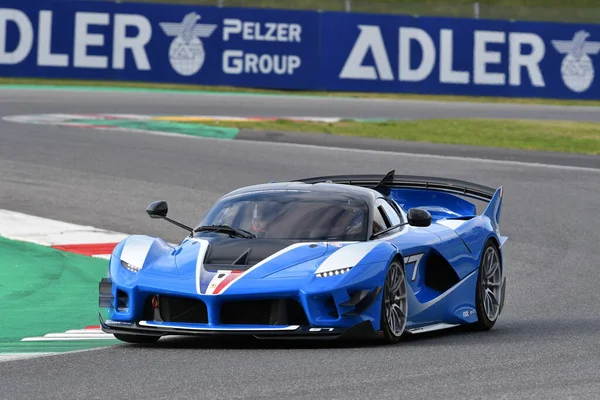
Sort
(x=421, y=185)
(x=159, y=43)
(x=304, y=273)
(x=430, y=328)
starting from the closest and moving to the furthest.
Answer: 1. (x=304, y=273)
2. (x=430, y=328)
3. (x=421, y=185)
4. (x=159, y=43)

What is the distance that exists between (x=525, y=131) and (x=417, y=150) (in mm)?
4922

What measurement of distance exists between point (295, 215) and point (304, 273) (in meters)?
1.02

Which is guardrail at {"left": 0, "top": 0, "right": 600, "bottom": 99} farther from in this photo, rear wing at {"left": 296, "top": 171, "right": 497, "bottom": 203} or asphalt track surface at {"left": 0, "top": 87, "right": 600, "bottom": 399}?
rear wing at {"left": 296, "top": 171, "right": 497, "bottom": 203}

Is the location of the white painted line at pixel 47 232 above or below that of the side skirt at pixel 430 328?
above

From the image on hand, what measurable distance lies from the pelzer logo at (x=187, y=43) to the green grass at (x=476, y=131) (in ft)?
24.6

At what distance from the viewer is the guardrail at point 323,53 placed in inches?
1302

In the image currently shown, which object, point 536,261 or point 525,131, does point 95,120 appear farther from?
point 536,261

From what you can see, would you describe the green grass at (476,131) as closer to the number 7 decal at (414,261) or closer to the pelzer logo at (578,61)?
the pelzer logo at (578,61)

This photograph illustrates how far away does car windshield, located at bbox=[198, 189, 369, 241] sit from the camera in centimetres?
899

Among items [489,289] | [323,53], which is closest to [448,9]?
[323,53]

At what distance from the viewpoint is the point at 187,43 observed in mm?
33750

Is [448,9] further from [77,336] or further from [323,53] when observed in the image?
[77,336]

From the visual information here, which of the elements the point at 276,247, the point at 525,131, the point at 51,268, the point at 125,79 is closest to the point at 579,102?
the point at 525,131

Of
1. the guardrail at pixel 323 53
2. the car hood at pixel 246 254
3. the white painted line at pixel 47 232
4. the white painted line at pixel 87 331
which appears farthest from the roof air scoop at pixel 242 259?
the guardrail at pixel 323 53
